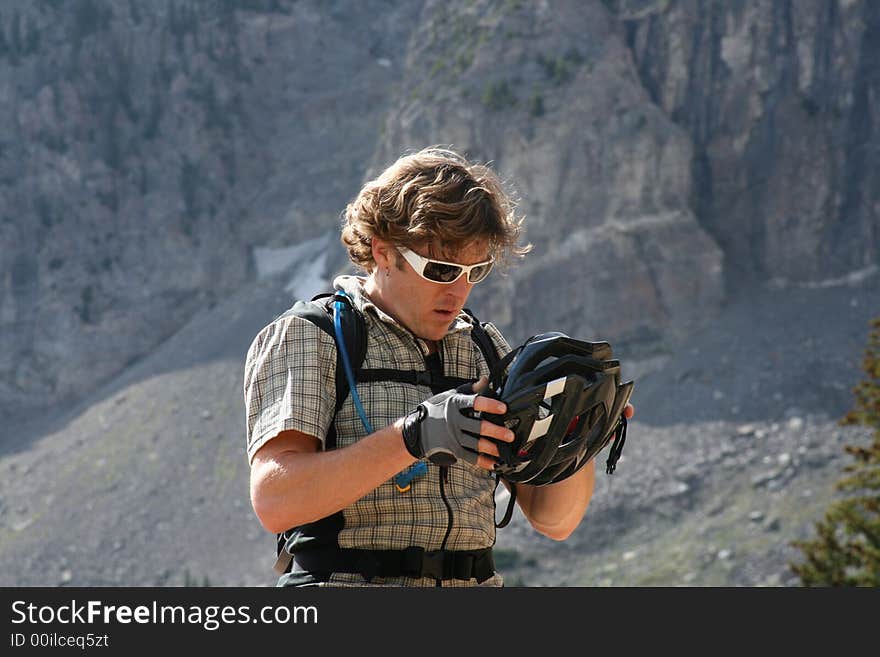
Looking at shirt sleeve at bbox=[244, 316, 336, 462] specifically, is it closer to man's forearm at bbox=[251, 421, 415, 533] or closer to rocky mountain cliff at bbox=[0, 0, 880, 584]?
man's forearm at bbox=[251, 421, 415, 533]

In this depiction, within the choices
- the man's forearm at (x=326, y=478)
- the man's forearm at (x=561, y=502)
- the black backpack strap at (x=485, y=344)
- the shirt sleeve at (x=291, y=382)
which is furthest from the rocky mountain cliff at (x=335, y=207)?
the man's forearm at (x=326, y=478)

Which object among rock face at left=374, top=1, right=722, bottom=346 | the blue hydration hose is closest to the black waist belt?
the blue hydration hose

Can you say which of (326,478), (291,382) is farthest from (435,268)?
(326,478)

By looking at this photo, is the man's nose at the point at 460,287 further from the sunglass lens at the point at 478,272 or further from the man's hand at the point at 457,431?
the man's hand at the point at 457,431

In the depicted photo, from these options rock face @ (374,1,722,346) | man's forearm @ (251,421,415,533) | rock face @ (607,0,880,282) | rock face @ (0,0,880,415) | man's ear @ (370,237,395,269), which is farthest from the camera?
rock face @ (0,0,880,415)

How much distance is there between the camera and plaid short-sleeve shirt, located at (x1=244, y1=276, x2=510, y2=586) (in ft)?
14.5

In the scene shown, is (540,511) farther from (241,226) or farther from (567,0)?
(241,226)

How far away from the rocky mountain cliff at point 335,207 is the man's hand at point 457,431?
4829 centimetres

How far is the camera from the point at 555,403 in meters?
4.20

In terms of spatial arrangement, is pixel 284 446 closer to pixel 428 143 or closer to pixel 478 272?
pixel 478 272

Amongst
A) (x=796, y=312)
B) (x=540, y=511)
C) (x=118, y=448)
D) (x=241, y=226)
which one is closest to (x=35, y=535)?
(x=118, y=448)

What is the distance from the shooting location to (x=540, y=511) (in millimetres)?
5141

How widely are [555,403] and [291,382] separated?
3.15ft

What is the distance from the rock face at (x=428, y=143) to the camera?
71.6 metres
